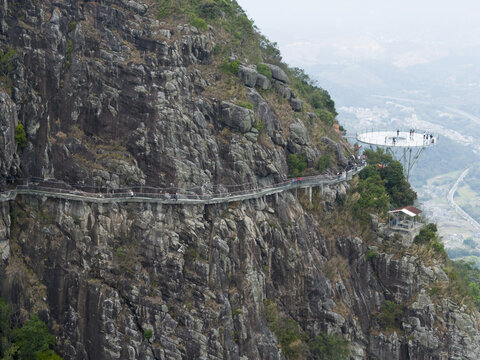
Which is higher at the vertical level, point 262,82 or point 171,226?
point 262,82

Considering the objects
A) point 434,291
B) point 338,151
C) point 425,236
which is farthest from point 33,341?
point 425,236

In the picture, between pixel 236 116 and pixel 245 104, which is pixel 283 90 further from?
pixel 236 116

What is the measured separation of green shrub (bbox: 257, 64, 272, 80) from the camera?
7631cm

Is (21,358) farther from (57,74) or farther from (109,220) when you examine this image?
(57,74)

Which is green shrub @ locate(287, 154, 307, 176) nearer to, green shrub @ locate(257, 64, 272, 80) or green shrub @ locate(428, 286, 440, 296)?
green shrub @ locate(257, 64, 272, 80)

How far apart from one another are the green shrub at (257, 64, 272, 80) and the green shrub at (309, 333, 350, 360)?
29.2m

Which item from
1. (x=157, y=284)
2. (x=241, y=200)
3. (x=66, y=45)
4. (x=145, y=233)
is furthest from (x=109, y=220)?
(x=66, y=45)

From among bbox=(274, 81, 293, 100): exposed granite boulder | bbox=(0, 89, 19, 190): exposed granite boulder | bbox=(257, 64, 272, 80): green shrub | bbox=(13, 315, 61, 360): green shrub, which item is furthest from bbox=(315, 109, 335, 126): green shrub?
bbox=(13, 315, 61, 360): green shrub

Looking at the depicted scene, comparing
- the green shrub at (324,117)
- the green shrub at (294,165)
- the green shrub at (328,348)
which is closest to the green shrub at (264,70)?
the green shrub at (294,165)

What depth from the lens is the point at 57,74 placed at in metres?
63.1

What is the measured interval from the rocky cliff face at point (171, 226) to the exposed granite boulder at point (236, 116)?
12cm

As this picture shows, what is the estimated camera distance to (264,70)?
251 feet

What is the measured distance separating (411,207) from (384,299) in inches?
435

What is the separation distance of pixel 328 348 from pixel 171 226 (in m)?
20.5
